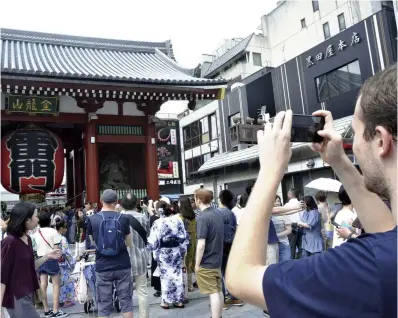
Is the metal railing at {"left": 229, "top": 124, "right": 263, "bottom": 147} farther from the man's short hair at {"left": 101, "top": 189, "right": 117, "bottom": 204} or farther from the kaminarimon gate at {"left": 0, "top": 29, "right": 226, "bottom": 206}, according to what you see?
the kaminarimon gate at {"left": 0, "top": 29, "right": 226, "bottom": 206}

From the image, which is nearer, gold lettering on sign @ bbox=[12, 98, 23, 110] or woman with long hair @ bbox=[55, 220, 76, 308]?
woman with long hair @ bbox=[55, 220, 76, 308]

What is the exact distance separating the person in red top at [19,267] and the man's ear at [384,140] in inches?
116

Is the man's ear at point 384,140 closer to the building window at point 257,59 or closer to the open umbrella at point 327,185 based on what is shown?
the open umbrella at point 327,185

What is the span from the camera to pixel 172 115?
3562cm

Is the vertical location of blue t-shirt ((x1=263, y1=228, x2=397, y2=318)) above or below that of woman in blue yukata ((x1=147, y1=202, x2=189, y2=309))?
above

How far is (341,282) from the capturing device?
0.80m

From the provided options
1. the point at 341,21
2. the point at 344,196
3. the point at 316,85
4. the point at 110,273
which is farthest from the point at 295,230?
the point at 341,21

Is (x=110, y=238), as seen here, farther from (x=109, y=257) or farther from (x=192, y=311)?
(x=192, y=311)

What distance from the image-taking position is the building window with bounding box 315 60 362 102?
48.2 feet

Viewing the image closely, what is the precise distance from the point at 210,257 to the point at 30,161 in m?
6.31

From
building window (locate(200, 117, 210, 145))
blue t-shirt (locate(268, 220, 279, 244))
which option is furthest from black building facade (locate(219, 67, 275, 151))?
blue t-shirt (locate(268, 220, 279, 244))

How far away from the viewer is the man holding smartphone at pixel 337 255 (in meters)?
0.77

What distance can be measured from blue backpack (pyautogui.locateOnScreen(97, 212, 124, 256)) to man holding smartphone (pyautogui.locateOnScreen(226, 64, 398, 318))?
298cm

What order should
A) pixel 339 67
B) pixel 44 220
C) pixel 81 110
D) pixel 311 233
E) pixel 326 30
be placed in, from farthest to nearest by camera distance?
pixel 326 30 < pixel 339 67 < pixel 81 110 < pixel 311 233 < pixel 44 220
